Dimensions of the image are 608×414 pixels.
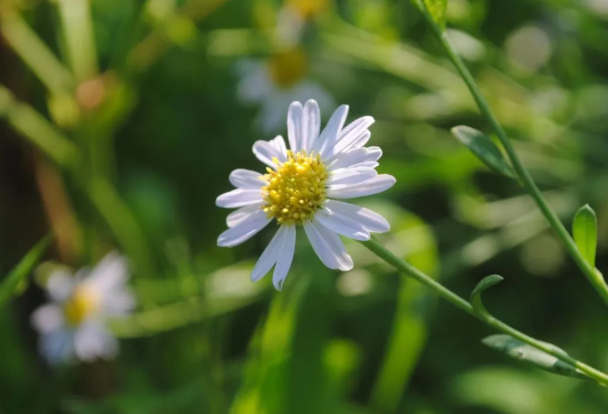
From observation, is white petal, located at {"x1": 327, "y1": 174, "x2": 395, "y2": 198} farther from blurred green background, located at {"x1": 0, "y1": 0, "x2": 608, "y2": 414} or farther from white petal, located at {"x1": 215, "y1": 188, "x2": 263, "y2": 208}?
blurred green background, located at {"x1": 0, "y1": 0, "x2": 608, "y2": 414}

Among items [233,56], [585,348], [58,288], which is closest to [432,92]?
[233,56]

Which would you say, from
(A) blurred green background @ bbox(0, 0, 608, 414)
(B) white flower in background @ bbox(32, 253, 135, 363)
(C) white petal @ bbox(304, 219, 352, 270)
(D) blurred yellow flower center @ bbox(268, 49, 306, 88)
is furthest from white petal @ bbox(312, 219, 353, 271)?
(D) blurred yellow flower center @ bbox(268, 49, 306, 88)

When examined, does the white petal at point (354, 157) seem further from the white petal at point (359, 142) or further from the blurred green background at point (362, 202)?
the blurred green background at point (362, 202)

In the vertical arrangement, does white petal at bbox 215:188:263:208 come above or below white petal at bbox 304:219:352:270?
above

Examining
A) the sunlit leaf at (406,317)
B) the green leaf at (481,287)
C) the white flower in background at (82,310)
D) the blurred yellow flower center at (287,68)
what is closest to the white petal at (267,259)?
the green leaf at (481,287)

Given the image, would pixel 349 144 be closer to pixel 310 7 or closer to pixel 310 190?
pixel 310 190

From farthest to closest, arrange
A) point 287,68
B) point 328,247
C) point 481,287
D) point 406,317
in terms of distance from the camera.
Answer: point 287,68
point 406,317
point 328,247
point 481,287

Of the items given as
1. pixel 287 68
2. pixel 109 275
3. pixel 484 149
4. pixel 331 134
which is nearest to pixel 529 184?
pixel 484 149
